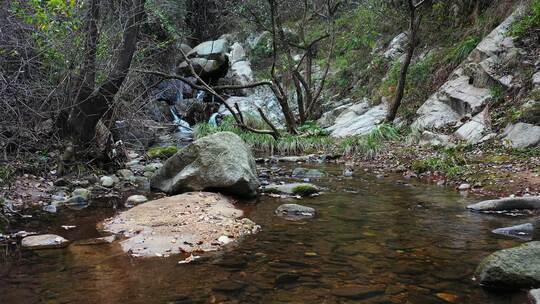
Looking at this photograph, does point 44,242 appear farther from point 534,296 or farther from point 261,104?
point 261,104

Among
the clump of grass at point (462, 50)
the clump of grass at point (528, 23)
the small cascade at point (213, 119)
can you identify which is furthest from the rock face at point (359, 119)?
the small cascade at point (213, 119)

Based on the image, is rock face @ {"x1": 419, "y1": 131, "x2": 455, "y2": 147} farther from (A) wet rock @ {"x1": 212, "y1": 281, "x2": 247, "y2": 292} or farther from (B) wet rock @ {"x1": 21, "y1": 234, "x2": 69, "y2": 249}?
(B) wet rock @ {"x1": 21, "y1": 234, "x2": 69, "y2": 249}

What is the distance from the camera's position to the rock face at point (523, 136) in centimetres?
956

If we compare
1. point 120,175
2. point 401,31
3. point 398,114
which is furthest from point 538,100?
point 401,31

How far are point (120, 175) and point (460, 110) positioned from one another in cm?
897

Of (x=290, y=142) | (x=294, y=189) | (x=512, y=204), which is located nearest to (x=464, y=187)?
(x=512, y=204)

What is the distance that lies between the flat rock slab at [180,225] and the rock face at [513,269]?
2500 mm

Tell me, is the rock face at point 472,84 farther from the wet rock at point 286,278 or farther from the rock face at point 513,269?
the wet rock at point 286,278

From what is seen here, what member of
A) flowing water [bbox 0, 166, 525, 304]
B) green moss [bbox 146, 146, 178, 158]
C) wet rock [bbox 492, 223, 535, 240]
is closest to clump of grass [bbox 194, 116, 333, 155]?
green moss [bbox 146, 146, 178, 158]

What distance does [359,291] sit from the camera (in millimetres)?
3828

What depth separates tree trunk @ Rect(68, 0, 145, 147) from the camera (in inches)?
352

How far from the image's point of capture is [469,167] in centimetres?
923

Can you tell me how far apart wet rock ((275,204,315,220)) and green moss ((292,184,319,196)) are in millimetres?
1336

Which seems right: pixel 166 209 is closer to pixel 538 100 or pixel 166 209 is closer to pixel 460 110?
pixel 538 100
